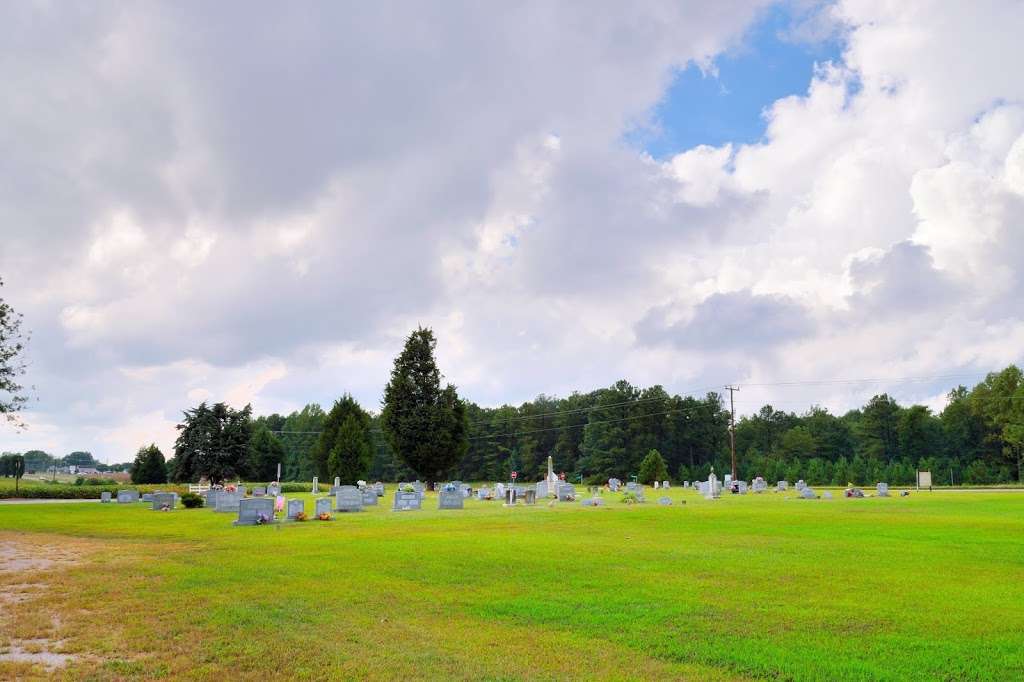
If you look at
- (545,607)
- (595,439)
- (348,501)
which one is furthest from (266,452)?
(545,607)

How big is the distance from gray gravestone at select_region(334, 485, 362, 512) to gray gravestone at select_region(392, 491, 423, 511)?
5.10 feet

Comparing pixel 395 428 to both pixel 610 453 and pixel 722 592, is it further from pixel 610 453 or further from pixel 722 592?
pixel 722 592

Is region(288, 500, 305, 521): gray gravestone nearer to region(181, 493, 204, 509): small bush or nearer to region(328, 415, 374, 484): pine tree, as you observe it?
region(181, 493, 204, 509): small bush

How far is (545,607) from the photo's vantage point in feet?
29.7

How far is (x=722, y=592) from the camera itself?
9.99 metres

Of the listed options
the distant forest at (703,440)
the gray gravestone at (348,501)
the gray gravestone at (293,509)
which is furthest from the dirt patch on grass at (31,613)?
the distant forest at (703,440)

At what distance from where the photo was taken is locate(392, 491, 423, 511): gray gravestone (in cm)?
2996

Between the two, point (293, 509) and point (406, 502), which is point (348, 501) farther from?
point (293, 509)

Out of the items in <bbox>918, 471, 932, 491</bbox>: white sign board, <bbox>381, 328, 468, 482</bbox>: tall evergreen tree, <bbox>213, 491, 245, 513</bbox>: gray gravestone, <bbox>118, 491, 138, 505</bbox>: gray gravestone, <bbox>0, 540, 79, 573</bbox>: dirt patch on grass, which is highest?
<bbox>381, 328, 468, 482</bbox>: tall evergreen tree

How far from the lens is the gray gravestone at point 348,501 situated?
2856cm

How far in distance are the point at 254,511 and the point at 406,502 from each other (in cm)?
829

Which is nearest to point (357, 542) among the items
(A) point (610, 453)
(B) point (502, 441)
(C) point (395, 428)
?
(C) point (395, 428)

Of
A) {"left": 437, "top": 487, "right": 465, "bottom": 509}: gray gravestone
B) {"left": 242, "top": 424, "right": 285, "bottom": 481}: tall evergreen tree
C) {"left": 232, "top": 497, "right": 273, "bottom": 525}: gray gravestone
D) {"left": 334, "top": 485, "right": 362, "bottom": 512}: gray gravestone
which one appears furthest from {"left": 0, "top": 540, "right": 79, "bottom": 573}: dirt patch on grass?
{"left": 242, "top": 424, "right": 285, "bottom": 481}: tall evergreen tree

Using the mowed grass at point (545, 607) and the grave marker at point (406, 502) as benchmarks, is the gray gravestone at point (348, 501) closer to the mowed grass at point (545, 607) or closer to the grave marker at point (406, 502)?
the grave marker at point (406, 502)
